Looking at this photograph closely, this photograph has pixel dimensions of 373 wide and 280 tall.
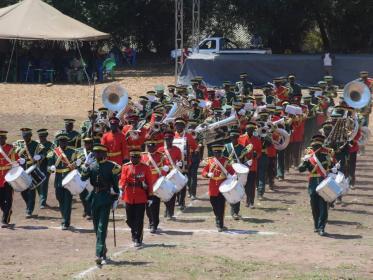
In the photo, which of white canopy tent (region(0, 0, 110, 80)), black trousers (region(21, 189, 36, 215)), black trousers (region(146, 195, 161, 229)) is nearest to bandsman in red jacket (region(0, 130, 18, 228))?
black trousers (region(21, 189, 36, 215))

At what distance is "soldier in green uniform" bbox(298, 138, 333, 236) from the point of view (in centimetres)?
1780

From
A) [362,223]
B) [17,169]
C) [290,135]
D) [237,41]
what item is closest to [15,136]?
[290,135]

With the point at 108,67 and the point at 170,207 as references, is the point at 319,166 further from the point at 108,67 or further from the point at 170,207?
the point at 108,67

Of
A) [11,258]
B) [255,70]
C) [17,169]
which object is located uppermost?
[255,70]

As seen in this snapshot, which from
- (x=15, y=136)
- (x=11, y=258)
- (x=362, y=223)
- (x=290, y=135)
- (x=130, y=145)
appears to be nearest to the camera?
(x=11, y=258)

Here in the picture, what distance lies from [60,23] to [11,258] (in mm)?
28573

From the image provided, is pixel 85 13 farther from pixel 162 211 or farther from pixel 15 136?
pixel 162 211

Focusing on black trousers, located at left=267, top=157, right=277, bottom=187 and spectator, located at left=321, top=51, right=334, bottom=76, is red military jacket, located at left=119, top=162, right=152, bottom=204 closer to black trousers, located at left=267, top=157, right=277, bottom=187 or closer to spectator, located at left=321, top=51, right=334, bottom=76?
black trousers, located at left=267, top=157, right=277, bottom=187

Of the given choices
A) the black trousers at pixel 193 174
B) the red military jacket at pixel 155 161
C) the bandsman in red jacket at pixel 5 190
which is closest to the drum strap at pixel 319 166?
the red military jacket at pixel 155 161

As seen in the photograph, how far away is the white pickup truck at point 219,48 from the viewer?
44188 mm

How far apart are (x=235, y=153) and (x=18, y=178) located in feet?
13.8

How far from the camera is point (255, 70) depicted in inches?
1593

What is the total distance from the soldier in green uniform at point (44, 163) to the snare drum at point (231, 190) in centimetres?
390

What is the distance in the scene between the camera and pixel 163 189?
699 inches
